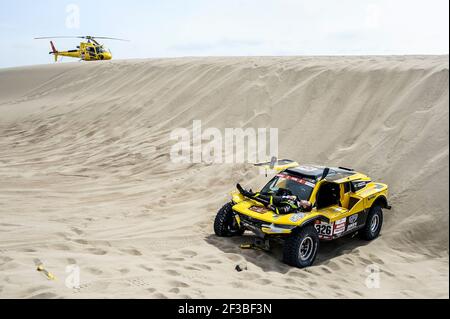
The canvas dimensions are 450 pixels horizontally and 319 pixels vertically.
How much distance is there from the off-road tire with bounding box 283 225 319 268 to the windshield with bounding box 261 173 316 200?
77 cm

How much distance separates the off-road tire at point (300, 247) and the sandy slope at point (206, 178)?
163mm

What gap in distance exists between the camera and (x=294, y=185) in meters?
7.84

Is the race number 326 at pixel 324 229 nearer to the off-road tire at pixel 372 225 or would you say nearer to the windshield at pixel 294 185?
the windshield at pixel 294 185

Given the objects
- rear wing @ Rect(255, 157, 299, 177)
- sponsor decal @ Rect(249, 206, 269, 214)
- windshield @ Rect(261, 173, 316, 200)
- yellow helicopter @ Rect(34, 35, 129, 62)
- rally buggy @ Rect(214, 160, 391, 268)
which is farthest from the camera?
yellow helicopter @ Rect(34, 35, 129, 62)

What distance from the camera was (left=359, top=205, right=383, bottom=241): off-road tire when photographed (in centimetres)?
809

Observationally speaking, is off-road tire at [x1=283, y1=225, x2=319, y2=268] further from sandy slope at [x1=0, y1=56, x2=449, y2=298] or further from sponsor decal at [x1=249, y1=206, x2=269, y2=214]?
sponsor decal at [x1=249, y1=206, x2=269, y2=214]

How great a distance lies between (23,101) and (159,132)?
Answer: 50.7 feet

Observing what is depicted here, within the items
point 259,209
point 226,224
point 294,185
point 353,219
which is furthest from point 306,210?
point 226,224

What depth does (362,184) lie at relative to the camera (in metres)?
8.34

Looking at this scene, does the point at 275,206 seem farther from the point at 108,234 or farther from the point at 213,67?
the point at 213,67


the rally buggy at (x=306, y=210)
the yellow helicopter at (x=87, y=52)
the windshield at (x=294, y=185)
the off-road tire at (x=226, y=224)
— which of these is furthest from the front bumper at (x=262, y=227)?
the yellow helicopter at (x=87, y=52)

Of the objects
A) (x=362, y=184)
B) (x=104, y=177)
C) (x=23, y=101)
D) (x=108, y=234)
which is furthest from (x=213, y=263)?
(x=23, y=101)

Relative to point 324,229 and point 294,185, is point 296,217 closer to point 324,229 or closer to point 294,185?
point 324,229

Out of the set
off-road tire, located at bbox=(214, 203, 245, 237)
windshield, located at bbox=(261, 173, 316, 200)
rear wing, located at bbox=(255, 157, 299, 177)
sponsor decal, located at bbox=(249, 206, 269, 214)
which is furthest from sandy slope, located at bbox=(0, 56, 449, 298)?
rear wing, located at bbox=(255, 157, 299, 177)
